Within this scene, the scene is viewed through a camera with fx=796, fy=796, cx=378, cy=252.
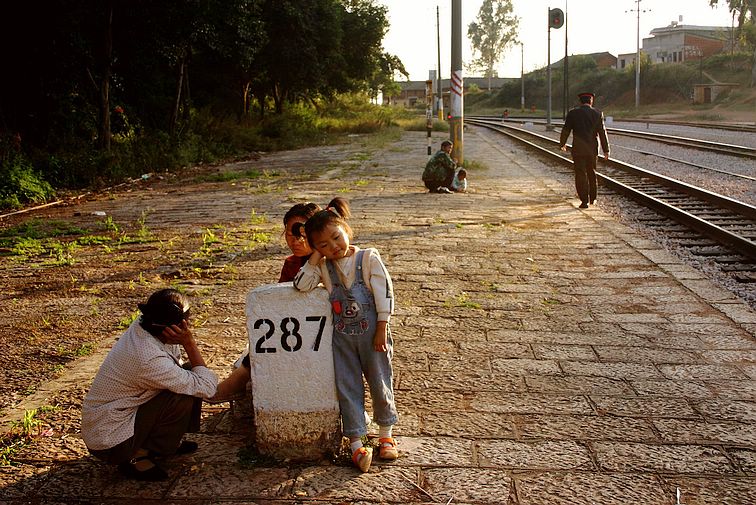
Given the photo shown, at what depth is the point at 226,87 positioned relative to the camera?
33406 millimetres

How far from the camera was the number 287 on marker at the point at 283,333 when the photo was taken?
11.6 feet

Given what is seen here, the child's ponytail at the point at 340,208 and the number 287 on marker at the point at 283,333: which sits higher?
the child's ponytail at the point at 340,208

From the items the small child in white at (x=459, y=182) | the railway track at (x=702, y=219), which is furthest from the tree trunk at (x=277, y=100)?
the small child in white at (x=459, y=182)

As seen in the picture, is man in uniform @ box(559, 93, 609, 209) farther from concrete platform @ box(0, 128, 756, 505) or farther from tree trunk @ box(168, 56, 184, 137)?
tree trunk @ box(168, 56, 184, 137)

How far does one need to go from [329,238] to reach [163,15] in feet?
55.5

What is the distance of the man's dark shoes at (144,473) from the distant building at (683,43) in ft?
303

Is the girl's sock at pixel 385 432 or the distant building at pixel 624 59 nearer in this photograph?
the girl's sock at pixel 385 432

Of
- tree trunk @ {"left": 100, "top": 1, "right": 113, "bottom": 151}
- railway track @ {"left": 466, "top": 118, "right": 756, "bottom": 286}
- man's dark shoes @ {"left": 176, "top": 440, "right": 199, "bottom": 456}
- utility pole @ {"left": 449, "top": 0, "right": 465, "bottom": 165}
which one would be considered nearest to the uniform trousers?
railway track @ {"left": 466, "top": 118, "right": 756, "bottom": 286}

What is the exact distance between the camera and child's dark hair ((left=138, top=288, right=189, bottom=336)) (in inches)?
138

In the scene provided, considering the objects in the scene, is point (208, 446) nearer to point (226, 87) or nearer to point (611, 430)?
point (611, 430)

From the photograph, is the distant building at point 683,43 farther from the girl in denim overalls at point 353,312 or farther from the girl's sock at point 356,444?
the girl's sock at point 356,444

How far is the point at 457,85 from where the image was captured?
17.2m

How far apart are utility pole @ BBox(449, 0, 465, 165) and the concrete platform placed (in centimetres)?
838

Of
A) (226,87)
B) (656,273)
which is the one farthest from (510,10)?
(656,273)
